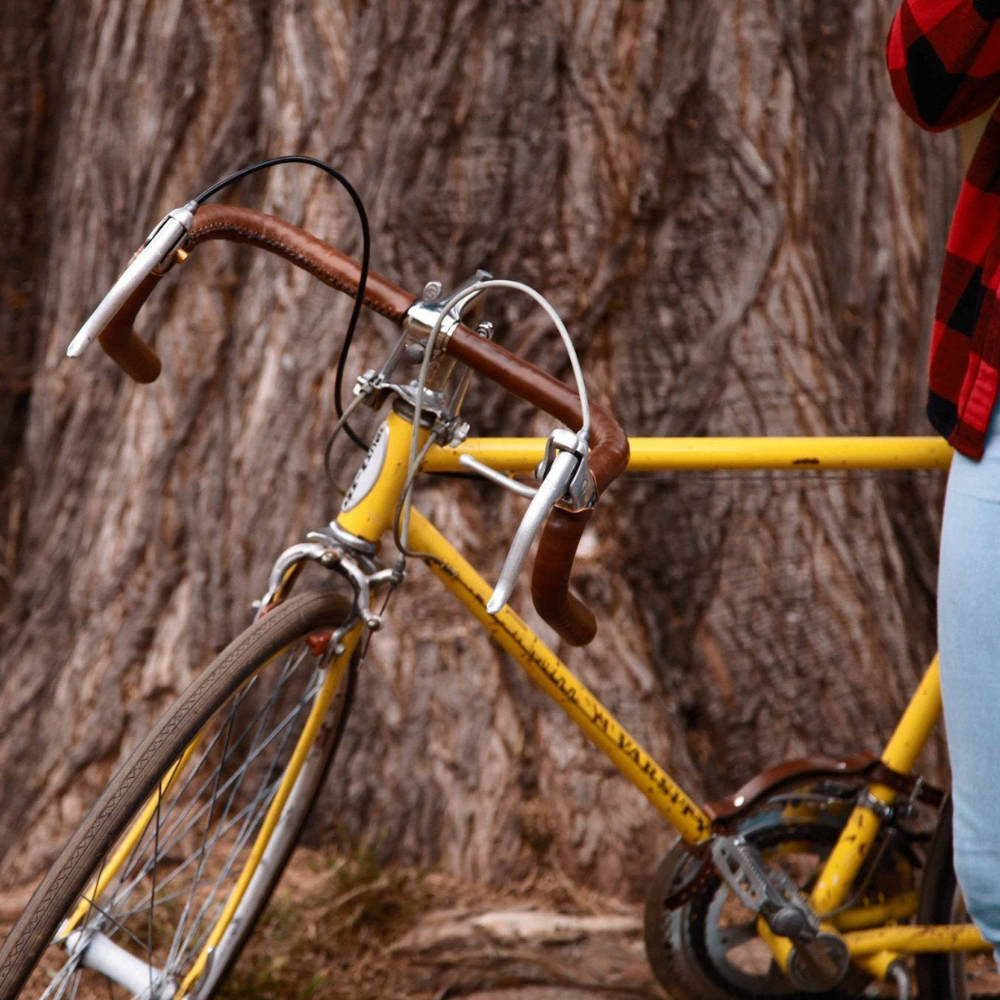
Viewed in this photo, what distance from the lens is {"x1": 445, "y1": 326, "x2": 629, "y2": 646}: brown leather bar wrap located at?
1082 mm

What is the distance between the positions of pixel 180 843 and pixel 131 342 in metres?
1.13

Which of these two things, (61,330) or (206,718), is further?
(61,330)

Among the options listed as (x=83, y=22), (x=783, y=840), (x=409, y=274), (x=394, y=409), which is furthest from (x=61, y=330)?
(x=783, y=840)

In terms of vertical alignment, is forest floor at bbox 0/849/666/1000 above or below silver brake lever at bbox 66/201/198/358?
below

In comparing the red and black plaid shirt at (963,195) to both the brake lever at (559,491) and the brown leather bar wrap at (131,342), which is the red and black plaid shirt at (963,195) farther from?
the brown leather bar wrap at (131,342)

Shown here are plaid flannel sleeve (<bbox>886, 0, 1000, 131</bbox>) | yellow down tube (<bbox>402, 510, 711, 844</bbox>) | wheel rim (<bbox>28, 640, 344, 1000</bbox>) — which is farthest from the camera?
yellow down tube (<bbox>402, 510, 711, 844</bbox>)

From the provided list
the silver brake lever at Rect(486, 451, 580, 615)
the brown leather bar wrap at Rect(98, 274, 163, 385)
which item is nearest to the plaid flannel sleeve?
the silver brake lever at Rect(486, 451, 580, 615)

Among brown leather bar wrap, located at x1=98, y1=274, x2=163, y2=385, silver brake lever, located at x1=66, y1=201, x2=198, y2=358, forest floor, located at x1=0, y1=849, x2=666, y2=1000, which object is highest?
silver brake lever, located at x1=66, y1=201, x2=198, y2=358

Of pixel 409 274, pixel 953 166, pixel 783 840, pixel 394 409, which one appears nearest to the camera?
pixel 394 409

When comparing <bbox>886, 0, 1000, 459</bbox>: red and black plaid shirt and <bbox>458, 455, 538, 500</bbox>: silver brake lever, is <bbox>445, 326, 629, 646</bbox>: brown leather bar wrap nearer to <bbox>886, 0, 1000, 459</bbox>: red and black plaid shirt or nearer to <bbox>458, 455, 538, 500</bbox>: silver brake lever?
<bbox>458, 455, 538, 500</bbox>: silver brake lever

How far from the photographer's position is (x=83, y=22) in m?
2.56

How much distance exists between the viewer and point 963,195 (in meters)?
1.31

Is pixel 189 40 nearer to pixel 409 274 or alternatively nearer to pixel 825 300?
pixel 409 274

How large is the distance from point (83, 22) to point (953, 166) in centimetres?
230
